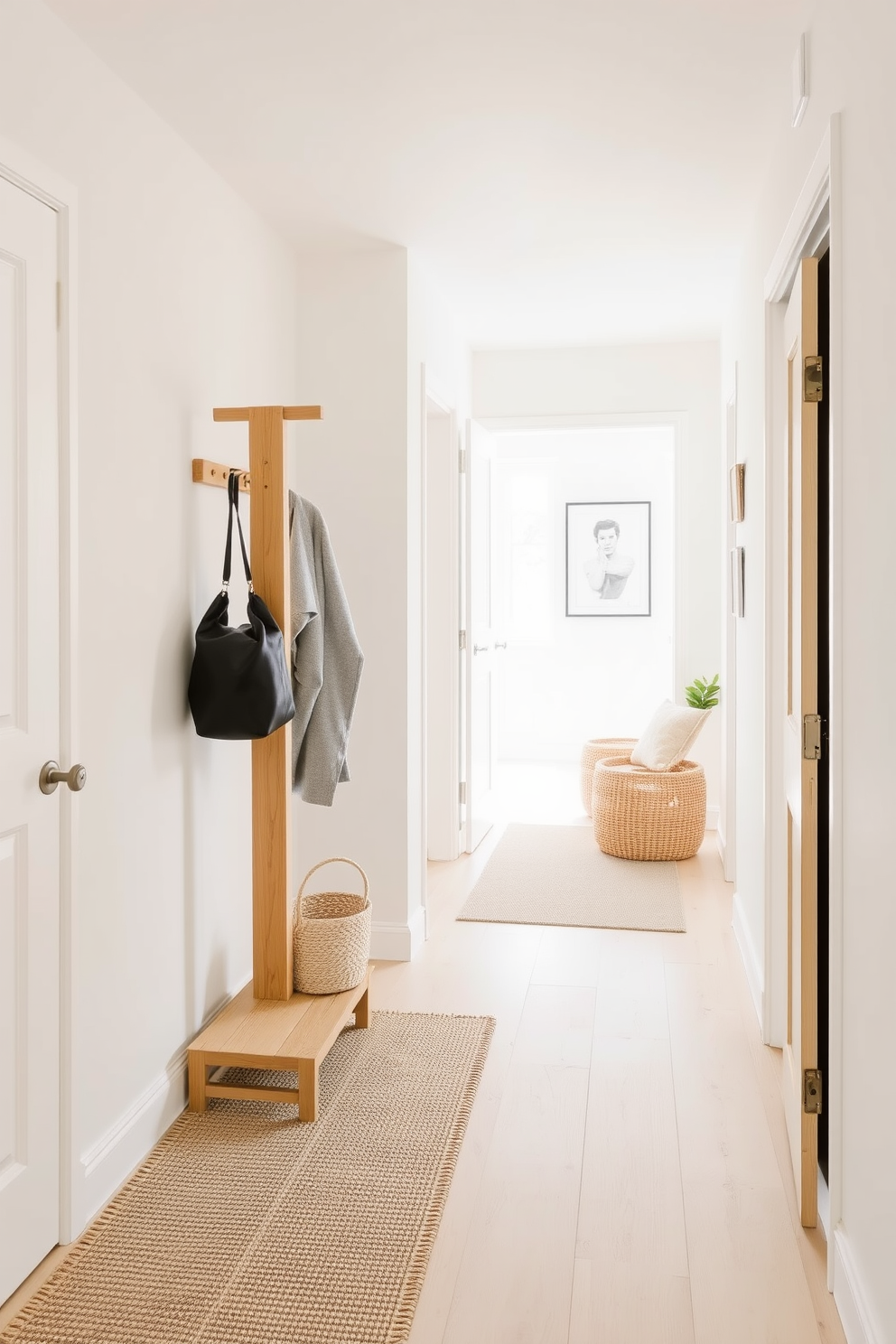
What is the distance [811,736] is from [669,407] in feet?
11.3

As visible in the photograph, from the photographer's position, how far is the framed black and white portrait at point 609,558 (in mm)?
7738

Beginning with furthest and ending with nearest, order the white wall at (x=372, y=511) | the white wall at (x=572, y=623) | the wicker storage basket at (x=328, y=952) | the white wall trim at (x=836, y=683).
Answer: the white wall at (x=572, y=623) → the white wall at (x=372, y=511) → the wicker storage basket at (x=328, y=952) → the white wall trim at (x=836, y=683)

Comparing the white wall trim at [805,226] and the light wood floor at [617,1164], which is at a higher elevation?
the white wall trim at [805,226]

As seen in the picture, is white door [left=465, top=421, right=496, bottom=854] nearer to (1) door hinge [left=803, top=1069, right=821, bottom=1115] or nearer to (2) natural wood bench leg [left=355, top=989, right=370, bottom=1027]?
(2) natural wood bench leg [left=355, top=989, right=370, bottom=1027]

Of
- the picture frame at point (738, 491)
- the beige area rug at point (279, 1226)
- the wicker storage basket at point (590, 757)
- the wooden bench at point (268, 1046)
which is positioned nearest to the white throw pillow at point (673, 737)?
the wicker storage basket at point (590, 757)

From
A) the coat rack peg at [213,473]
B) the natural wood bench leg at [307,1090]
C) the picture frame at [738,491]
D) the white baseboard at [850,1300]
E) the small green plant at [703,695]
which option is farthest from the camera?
the small green plant at [703,695]

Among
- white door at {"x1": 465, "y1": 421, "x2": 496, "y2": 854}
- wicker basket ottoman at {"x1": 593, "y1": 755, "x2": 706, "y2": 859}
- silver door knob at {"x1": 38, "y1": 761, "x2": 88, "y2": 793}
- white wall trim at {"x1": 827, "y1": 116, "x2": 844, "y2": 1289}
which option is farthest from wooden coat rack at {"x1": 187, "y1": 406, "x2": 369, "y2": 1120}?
wicker basket ottoman at {"x1": 593, "y1": 755, "x2": 706, "y2": 859}

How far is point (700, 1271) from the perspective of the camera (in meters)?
1.95

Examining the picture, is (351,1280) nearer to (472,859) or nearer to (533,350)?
(472,859)

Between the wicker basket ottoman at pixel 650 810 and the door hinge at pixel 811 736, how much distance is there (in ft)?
9.34

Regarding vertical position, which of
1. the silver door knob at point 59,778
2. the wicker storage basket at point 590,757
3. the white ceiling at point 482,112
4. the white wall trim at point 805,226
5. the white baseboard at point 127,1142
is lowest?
the white baseboard at point 127,1142

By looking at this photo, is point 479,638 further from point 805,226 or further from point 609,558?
point 805,226

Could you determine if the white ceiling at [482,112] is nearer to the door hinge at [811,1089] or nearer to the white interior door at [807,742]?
the white interior door at [807,742]

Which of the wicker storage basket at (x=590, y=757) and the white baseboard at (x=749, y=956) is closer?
the white baseboard at (x=749, y=956)
